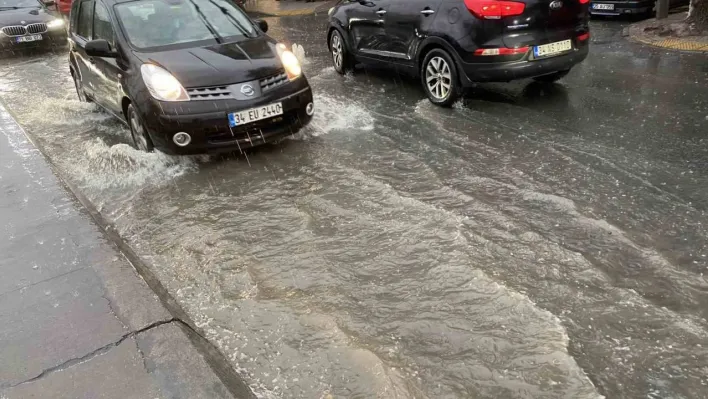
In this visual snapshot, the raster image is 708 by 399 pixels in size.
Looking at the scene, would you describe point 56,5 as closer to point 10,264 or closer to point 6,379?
point 10,264

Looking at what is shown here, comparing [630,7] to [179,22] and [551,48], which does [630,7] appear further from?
[179,22]

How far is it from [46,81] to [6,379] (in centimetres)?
955

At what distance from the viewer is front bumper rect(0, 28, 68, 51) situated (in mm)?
13680

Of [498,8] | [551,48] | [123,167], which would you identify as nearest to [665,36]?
[551,48]

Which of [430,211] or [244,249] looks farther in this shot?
[430,211]

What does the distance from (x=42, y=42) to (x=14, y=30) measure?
64cm

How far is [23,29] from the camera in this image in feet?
45.4

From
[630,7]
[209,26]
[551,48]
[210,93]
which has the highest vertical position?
[209,26]

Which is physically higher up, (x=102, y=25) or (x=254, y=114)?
(x=102, y=25)

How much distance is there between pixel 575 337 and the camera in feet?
9.69

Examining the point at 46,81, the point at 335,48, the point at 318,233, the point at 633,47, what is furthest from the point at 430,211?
the point at 46,81

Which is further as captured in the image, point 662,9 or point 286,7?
point 286,7

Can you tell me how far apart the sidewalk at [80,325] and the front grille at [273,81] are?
206 cm

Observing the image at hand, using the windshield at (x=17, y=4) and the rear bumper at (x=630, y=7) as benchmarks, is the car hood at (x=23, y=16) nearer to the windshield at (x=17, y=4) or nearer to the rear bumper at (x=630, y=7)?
the windshield at (x=17, y=4)
